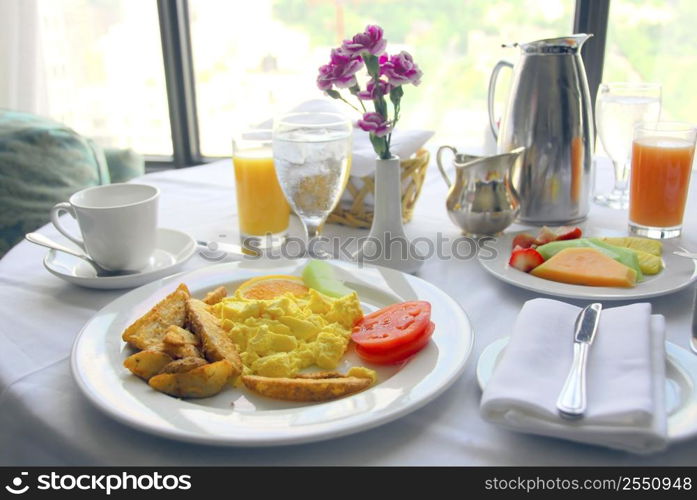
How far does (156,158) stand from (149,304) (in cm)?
198

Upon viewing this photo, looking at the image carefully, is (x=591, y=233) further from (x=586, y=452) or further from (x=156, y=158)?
(x=156, y=158)

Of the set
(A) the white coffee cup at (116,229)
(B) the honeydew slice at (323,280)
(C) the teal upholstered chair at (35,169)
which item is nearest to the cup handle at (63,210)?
(A) the white coffee cup at (116,229)

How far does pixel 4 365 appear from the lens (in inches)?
24.3

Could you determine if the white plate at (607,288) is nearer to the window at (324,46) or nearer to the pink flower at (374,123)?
the pink flower at (374,123)

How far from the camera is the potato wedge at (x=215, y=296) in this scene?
74 cm

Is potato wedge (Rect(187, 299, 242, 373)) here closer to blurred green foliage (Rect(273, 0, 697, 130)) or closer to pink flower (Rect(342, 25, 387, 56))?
pink flower (Rect(342, 25, 387, 56))

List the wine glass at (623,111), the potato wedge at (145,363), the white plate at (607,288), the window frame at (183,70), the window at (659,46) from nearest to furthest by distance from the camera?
the potato wedge at (145,363), the white plate at (607,288), the wine glass at (623,111), the window frame at (183,70), the window at (659,46)

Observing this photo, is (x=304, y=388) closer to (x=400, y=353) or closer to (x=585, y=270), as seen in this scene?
(x=400, y=353)

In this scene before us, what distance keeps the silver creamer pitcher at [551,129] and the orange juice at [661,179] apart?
88 mm

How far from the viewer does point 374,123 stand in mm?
802

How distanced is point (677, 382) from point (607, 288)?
216 mm

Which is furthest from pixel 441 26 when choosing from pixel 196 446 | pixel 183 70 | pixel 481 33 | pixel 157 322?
pixel 196 446

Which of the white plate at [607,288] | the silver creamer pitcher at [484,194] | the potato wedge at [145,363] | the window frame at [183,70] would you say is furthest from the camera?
the window frame at [183,70]
